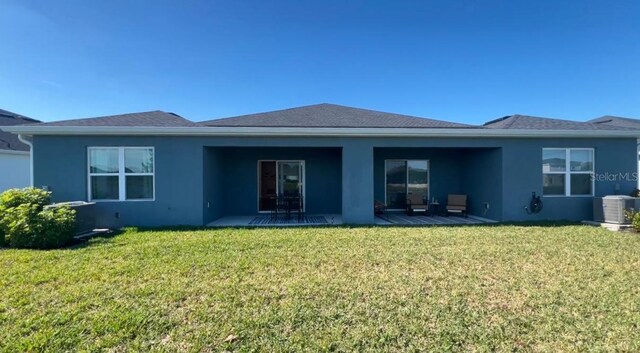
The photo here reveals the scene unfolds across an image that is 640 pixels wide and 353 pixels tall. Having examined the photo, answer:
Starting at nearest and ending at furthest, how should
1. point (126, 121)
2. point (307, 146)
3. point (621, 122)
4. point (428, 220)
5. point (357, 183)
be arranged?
point (126, 121) < point (307, 146) < point (357, 183) < point (428, 220) < point (621, 122)

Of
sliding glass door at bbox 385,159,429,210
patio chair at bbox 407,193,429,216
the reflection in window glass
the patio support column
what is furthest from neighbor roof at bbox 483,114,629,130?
the reflection in window glass

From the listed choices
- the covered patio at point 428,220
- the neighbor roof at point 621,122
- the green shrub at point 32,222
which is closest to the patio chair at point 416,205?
the covered patio at point 428,220

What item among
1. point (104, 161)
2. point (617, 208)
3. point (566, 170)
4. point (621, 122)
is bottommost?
point (617, 208)

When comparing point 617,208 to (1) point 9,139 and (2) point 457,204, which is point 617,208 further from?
(1) point 9,139

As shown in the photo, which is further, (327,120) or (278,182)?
(278,182)

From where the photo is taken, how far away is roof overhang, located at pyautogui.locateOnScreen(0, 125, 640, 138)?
27.5 ft

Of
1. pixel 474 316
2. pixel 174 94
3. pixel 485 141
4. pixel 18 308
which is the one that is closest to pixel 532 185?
pixel 485 141

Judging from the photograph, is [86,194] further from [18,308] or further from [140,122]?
[18,308]

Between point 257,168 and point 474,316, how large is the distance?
956 centimetres

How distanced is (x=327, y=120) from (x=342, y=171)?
2.14m

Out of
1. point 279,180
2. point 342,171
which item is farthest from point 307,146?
point 279,180

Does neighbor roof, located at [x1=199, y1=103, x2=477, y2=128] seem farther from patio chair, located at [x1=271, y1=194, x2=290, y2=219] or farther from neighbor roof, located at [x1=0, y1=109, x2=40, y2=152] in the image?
neighbor roof, located at [x1=0, y1=109, x2=40, y2=152]

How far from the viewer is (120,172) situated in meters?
8.88

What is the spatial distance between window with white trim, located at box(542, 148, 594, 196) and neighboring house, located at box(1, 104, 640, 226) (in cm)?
3
